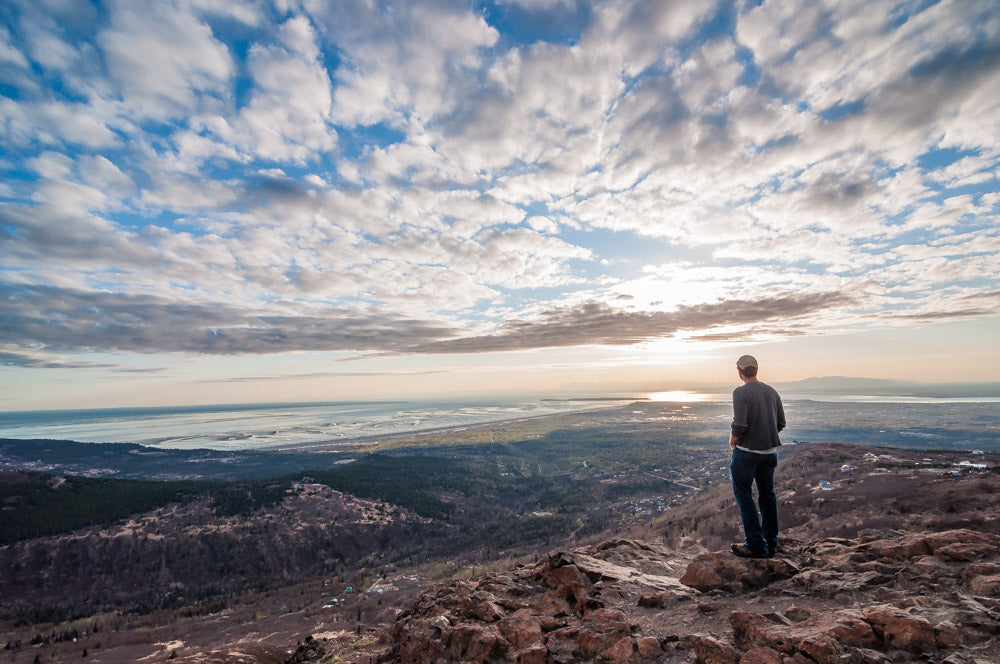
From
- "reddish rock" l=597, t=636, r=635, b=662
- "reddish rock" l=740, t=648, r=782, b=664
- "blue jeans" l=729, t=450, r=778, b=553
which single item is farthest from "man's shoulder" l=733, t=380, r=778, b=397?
"reddish rock" l=597, t=636, r=635, b=662

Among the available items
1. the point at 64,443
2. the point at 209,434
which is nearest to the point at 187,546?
the point at 64,443

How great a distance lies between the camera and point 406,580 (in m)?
39.4

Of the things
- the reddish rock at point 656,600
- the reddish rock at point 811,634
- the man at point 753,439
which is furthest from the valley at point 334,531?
the reddish rock at point 811,634

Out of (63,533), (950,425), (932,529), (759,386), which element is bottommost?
(950,425)

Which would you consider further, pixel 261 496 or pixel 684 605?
pixel 261 496

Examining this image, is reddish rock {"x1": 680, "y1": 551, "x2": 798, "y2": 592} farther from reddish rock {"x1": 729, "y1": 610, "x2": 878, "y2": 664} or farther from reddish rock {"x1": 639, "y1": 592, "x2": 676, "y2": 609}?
reddish rock {"x1": 729, "y1": 610, "x2": 878, "y2": 664}

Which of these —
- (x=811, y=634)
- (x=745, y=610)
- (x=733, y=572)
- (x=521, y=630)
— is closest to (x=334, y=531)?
(x=521, y=630)

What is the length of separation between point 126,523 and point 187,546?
11.3 metres

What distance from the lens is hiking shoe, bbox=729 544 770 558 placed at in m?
7.47

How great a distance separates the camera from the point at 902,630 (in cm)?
459

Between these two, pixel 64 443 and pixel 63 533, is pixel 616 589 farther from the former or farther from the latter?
pixel 64 443

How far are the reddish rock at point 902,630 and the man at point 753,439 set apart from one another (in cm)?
196

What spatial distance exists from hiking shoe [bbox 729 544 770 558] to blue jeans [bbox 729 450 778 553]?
0.04 m

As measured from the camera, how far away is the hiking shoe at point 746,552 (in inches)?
294
